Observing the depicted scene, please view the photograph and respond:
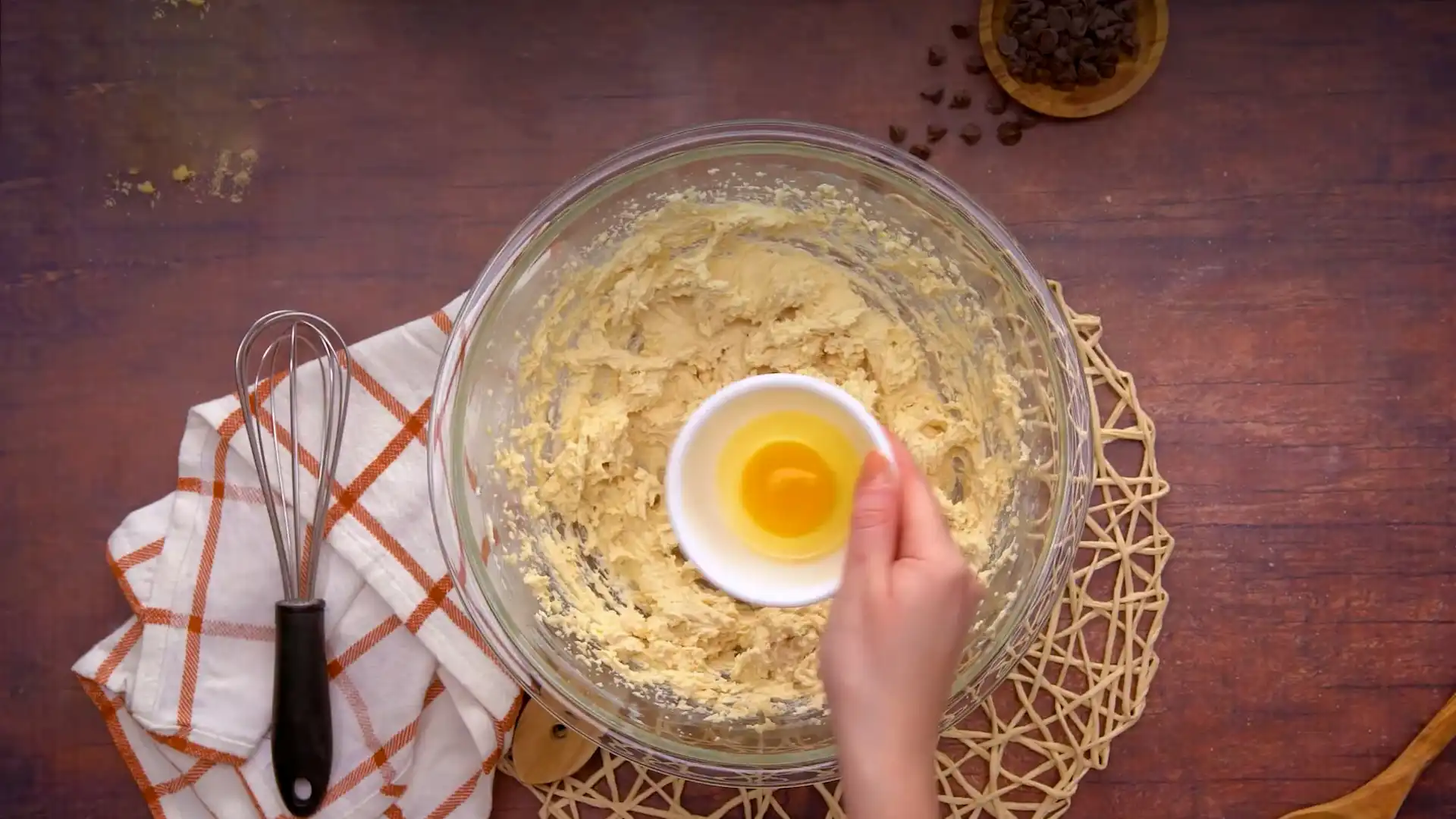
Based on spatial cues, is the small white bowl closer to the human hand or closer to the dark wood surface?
the human hand

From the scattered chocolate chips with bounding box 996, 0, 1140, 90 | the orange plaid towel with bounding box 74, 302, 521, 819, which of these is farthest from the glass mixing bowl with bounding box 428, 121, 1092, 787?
the scattered chocolate chips with bounding box 996, 0, 1140, 90

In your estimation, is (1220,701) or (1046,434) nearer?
(1046,434)

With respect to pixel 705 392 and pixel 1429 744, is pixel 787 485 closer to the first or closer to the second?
pixel 705 392

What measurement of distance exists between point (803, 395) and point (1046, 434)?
0.38 metres

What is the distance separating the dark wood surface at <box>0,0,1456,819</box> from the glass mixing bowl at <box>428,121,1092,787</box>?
0.19 metres

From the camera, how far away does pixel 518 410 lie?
1646 millimetres

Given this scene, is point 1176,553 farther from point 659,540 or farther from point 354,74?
point 354,74

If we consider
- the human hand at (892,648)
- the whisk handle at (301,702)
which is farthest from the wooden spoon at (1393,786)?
the whisk handle at (301,702)

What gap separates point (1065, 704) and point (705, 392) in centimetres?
78

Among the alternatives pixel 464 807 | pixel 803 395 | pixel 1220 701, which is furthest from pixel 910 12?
pixel 464 807

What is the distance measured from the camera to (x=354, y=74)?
5.72ft

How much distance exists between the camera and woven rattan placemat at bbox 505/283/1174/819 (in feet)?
5.41

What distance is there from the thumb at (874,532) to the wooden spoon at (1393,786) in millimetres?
959

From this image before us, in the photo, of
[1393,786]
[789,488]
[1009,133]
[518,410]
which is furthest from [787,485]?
[1393,786]
